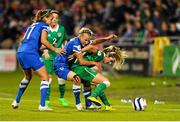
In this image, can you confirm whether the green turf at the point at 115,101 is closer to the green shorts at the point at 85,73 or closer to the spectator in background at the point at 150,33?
the green shorts at the point at 85,73

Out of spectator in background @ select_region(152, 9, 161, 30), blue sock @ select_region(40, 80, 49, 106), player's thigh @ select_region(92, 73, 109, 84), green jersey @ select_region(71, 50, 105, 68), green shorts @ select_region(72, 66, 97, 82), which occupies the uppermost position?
spectator in background @ select_region(152, 9, 161, 30)

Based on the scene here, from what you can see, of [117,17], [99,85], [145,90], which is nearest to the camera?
[99,85]

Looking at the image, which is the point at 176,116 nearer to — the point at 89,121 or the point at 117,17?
the point at 89,121

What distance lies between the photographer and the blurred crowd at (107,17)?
105 feet

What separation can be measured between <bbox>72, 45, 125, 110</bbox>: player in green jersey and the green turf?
49cm

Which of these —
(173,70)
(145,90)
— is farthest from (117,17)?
(145,90)

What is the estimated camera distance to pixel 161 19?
32188 mm

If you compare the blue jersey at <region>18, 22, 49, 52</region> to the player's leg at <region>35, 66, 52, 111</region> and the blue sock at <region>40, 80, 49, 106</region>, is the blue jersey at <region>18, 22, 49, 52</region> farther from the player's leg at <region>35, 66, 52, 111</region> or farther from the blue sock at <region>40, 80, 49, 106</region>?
the blue sock at <region>40, 80, 49, 106</region>

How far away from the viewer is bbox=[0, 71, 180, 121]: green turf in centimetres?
1513

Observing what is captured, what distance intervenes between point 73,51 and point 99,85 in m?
1.01

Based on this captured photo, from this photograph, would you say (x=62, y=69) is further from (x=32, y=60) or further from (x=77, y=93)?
(x=32, y=60)

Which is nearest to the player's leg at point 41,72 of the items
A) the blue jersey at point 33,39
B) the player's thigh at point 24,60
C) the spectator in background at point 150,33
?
the player's thigh at point 24,60

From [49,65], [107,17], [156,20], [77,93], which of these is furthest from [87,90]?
[107,17]

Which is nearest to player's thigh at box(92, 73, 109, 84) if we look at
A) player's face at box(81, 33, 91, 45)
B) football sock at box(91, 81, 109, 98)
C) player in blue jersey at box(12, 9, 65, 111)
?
football sock at box(91, 81, 109, 98)
